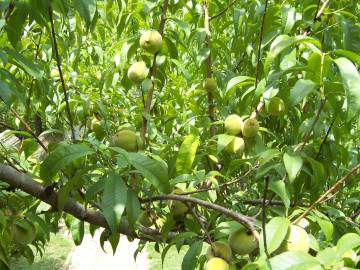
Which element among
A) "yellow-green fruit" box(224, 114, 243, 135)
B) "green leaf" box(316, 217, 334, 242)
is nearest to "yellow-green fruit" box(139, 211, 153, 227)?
"yellow-green fruit" box(224, 114, 243, 135)

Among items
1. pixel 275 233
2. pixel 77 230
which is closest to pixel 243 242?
pixel 275 233

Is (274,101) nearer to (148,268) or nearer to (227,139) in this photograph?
(227,139)

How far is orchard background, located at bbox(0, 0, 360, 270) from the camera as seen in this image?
86 cm

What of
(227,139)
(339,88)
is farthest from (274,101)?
(339,88)

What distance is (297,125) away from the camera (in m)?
1.51

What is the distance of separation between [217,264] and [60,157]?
391mm

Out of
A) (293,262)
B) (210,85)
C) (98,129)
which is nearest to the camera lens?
(293,262)

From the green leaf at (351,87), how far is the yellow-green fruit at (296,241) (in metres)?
0.24

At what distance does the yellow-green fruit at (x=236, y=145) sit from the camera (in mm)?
1274

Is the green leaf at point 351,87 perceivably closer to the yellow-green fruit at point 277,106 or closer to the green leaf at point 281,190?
the green leaf at point 281,190

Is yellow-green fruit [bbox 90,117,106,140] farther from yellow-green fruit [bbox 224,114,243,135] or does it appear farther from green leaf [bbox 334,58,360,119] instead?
green leaf [bbox 334,58,360,119]

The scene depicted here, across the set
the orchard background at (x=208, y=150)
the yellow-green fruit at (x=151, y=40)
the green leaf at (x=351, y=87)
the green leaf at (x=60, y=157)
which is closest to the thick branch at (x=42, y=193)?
the orchard background at (x=208, y=150)

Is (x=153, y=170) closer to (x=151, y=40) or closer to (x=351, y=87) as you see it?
(x=351, y=87)

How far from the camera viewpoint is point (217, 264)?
3.00ft
